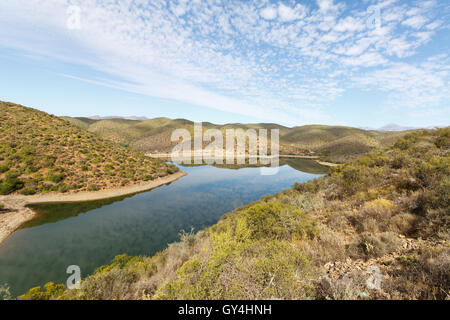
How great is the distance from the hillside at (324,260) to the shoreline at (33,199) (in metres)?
11.7

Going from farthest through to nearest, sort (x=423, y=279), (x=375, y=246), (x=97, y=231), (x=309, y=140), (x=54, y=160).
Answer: (x=309, y=140)
(x=54, y=160)
(x=97, y=231)
(x=375, y=246)
(x=423, y=279)

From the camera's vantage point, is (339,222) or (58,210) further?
(58,210)

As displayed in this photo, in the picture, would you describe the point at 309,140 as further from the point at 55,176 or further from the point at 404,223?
the point at 55,176

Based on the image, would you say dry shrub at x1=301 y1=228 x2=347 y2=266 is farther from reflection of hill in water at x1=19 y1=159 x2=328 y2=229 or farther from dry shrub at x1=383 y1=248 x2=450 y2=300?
reflection of hill in water at x1=19 y1=159 x2=328 y2=229

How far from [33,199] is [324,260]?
25.1 meters

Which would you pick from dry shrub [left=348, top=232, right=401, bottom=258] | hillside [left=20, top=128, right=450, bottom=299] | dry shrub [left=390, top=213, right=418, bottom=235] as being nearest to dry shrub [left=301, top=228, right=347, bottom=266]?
hillside [left=20, top=128, right=450, bottom=299]

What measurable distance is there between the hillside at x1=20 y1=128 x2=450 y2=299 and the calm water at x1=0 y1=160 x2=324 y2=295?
3.42 meters

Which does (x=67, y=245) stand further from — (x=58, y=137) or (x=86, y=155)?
(x=58, y=137)

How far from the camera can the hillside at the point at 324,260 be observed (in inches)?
109

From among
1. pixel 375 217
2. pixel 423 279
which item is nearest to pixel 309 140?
pixel 375 217

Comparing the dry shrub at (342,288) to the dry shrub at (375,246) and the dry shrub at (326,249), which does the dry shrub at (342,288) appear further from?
the dry shrub at (375,246)

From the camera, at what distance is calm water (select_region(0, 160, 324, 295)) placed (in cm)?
828

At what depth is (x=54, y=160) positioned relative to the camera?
20.9 metres
